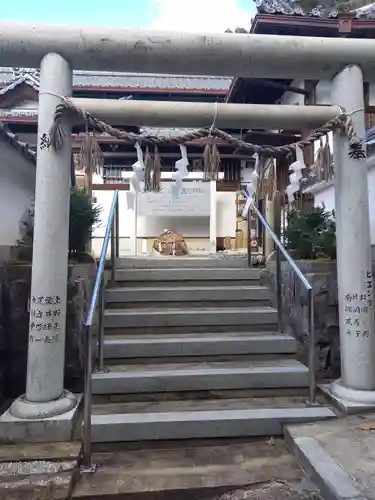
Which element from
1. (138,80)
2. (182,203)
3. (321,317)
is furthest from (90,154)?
(138,80)

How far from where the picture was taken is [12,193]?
505 centimetres

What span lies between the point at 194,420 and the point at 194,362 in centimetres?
95

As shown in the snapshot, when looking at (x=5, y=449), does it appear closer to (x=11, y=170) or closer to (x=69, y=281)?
(x=69, y=281)

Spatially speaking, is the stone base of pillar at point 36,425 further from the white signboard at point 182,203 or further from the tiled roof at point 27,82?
the tiled roof at point 27,82

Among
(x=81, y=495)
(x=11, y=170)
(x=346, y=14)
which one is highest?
(x=346, y=14)

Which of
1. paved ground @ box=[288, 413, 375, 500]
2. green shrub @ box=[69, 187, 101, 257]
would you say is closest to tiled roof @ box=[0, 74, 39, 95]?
green shrub @ box=[69, 187, 101, 257]

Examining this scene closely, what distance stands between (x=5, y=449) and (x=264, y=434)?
201 centimetres

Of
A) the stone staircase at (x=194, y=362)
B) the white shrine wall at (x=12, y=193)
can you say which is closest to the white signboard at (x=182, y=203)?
the white shrine wall at (x=12, y=193)

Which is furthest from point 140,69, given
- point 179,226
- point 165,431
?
point 179,226

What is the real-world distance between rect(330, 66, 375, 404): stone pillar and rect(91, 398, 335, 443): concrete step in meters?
0.44

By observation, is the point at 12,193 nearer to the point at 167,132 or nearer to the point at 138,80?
the point at 167,132

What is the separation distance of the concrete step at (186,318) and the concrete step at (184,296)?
0.20m

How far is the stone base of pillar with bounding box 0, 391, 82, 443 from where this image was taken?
10.3 ft

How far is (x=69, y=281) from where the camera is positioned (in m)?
4.08
